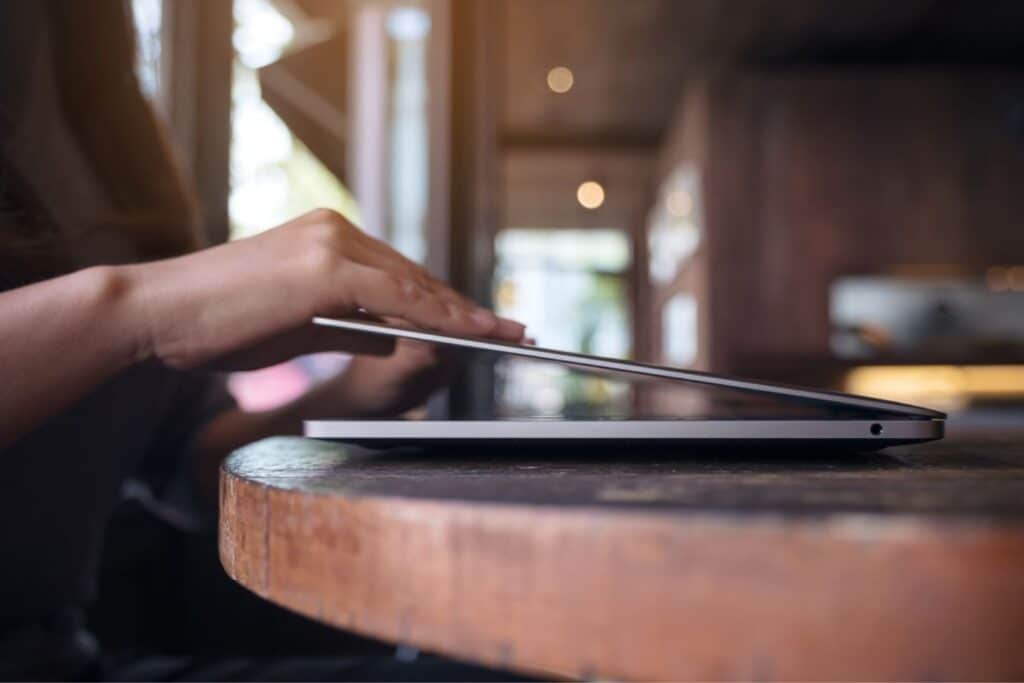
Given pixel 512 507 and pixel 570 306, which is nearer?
pixel 512 507

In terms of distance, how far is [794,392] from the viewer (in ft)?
1.38

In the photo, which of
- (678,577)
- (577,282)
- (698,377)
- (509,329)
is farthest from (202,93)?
(577,282)

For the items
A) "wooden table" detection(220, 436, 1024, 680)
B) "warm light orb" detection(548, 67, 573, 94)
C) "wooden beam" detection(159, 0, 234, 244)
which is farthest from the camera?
"warm light orb" detection(548, 67, 573, 94)

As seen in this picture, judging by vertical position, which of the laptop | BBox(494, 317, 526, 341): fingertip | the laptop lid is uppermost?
BBox(494, 317, 526, 341): fingertip

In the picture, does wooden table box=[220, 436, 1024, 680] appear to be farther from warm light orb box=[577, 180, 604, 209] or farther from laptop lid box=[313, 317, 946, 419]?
warm light orb box=[577, 180, 604, 209]

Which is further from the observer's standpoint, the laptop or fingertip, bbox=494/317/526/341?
fingertip, bbox=494/317/526/341

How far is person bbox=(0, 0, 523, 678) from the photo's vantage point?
483 millimetres

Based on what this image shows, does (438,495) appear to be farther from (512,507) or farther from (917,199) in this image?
(917,199)

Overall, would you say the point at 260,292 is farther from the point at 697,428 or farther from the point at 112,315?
the point at 697,428

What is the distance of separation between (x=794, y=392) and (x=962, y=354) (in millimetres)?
4561

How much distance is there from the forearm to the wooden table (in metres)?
0.24

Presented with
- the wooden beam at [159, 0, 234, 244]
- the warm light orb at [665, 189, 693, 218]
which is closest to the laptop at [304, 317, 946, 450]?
the wooden beam at [159, 0, 234, 244]

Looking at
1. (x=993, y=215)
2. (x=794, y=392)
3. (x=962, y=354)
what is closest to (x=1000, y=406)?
(x=962, y=354)

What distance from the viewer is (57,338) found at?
1.53 feet
